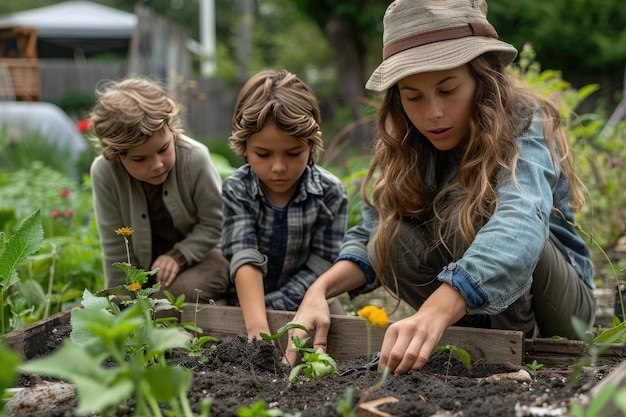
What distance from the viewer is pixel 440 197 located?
2.17 m

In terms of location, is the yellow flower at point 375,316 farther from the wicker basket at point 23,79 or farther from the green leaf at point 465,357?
the wicker basket at point 23,79

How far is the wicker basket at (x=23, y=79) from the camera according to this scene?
7.63 m

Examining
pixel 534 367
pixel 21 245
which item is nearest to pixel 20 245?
pixel 21 245

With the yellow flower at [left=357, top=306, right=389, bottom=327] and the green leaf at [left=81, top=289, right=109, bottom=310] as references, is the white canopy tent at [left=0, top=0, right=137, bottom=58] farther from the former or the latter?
the yellow flower at [left=357, top=306, right=389, bottom=327]

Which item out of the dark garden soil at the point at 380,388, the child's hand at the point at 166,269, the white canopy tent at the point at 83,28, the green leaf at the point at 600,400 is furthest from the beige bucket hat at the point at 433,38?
the white canopy tent at the point at 83,28

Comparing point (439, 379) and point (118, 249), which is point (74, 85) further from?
point (439, 379)

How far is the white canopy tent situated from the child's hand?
1521 centimetres

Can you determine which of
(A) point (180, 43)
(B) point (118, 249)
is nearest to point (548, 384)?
(B) point (118, 249)

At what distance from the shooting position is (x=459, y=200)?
2.07 metres

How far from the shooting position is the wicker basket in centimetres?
763

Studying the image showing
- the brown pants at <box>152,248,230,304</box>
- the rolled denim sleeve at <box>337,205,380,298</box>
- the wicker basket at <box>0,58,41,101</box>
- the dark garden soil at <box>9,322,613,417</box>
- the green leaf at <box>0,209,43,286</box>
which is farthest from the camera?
the wicker basket at <box>0,58,41,101</box>

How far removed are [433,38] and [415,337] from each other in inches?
33.4

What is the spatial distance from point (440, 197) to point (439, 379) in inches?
27.0

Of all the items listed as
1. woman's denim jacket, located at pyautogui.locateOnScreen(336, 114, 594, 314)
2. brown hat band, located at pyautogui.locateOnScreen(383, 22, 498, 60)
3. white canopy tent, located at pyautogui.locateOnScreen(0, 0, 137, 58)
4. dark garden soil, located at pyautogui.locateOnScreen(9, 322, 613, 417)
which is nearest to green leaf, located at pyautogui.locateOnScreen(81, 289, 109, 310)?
dark garden soil, located at pyautogui.locateOnScreen(9, 322, 613, 417)
